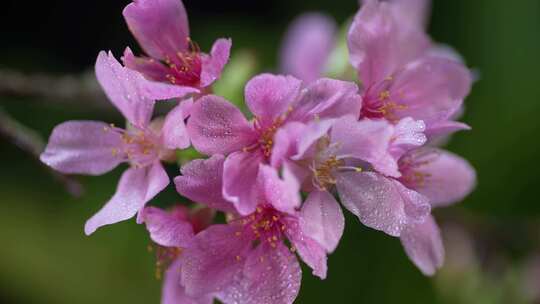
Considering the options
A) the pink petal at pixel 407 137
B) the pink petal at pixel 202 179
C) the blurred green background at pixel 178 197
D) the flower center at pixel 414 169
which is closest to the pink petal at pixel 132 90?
the pink petal at pixel 202 179

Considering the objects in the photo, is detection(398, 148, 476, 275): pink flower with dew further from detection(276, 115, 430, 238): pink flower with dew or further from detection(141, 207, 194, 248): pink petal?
detection(141, 207, 194, 248): pink petal

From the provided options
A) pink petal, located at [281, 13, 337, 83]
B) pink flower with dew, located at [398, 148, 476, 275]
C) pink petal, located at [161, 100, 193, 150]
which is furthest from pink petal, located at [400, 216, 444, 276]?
pink petal, located at [281, 13, 337, 83]

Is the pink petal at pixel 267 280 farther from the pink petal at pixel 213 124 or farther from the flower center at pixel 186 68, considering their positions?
the flower center at pixel 186 68

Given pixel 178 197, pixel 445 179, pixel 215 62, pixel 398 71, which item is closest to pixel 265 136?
pixel 215 62

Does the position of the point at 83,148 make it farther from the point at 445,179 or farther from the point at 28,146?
the point at 445,179

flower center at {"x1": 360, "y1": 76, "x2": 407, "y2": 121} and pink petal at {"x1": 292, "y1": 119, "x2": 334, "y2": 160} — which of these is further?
flower center at {"x1": 360, "y1": 76, "x2": 407, "y2": 121}

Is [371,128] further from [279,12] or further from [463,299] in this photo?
[279,12]

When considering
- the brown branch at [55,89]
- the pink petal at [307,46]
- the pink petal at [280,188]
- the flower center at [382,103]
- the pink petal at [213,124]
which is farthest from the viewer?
the pink petal at [307,46]
